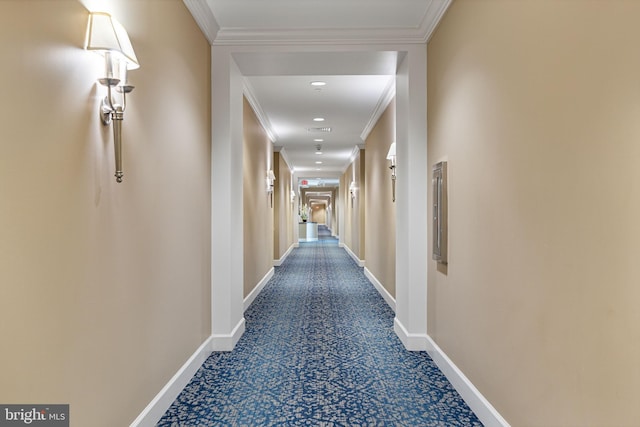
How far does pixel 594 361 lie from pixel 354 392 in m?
1.72

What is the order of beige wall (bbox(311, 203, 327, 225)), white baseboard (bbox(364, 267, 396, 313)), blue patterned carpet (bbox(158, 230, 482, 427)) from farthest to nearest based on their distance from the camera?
beige wall (bbox(311, 203, 327, 225))
white baseboard (bbox(364, 267, 396, 313))
blue patterned carpet (bbox(158, 230, 482, 427))

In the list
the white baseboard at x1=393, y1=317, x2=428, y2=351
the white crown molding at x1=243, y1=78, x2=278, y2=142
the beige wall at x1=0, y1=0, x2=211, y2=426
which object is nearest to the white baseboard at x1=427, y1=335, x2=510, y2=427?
the white baseboard at x1=393, y1=317, x2=428, y2=351

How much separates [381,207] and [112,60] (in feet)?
17.0

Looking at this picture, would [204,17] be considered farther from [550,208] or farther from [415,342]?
[415,342]

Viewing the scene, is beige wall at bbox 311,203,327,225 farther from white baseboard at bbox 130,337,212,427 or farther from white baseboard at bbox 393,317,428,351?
white baseboard at bbox 130,337,212,427

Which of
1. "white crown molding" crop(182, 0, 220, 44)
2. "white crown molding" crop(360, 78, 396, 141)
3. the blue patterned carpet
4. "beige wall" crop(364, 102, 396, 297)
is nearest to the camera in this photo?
the blue patterned carpet

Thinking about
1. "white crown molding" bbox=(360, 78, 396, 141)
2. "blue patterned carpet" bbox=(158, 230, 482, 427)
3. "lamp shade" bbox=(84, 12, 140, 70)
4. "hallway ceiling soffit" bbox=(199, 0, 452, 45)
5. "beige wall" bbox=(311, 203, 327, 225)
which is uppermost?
"hallway ceiling soffit" bbox=(199, 0, 452, 45)

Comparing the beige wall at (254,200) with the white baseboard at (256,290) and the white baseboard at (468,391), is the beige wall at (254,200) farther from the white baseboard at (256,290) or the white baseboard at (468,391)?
the white baseboard at (468,391)

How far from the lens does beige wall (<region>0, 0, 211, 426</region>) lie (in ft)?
4.33

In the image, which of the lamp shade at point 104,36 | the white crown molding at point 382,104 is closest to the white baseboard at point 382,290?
the white crown molding at point 382,104

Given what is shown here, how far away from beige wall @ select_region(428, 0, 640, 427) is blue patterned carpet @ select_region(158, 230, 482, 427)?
414 millimetres

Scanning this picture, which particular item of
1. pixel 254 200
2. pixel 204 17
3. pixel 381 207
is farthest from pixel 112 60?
pixel 381 207

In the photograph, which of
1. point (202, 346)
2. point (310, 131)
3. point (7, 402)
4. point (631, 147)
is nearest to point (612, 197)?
point (631, 147)

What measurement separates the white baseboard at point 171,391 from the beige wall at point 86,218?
48mm
